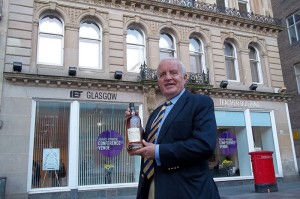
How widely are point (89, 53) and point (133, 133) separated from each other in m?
12.4

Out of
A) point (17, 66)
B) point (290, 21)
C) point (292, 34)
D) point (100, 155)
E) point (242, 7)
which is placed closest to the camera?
point (17, 66)

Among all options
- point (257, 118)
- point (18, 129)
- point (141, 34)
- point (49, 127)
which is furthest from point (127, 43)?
point (257, 118)

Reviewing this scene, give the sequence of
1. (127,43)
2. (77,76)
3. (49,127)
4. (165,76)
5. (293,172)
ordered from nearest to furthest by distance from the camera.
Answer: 1. (165,76)
2. (49,127)
3. (77,76)
4. (127,43)
5. (293,172)

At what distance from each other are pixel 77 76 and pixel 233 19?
34.0 ft

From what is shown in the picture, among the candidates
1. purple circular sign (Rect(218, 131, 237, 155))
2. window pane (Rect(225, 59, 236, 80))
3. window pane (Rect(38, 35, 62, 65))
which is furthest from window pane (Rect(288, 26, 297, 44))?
window pane (Rect(38, 35, 62, 65))

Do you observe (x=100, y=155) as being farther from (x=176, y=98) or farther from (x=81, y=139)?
(x=176, y=98)

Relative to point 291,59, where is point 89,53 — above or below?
below

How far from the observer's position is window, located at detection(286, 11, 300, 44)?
23356 millimetres

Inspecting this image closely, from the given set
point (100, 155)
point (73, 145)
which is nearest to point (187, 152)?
point (73, 145)

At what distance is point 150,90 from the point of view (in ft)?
47.2

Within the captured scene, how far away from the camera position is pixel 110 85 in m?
13.9

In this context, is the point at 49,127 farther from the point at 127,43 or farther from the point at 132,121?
the point at 132,121

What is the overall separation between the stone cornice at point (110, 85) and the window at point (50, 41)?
50.8 inches

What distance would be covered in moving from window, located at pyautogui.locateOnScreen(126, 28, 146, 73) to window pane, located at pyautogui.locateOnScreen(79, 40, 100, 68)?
5.39 ft
